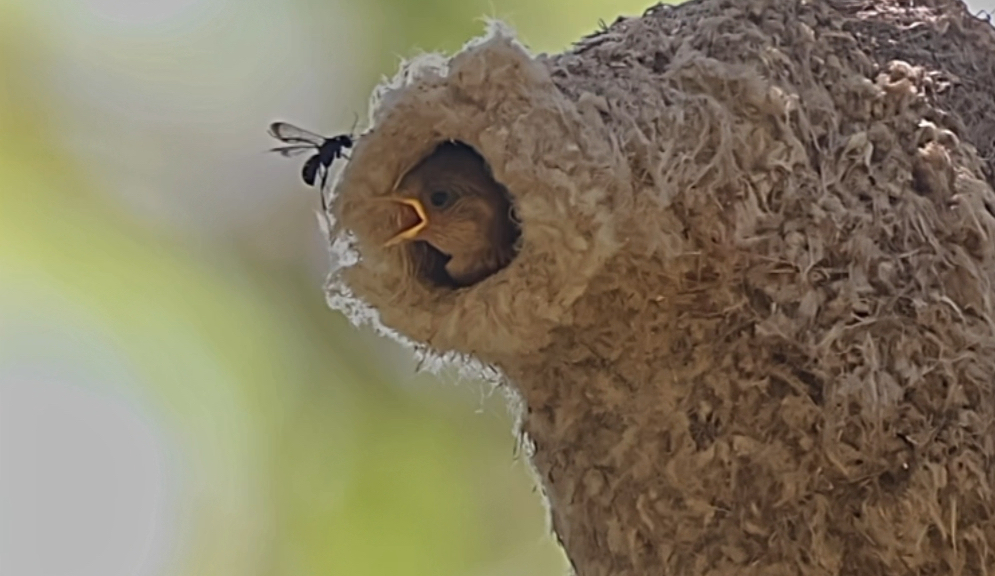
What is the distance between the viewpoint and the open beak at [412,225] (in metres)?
0.73

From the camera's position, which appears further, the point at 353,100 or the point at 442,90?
the point at 353,100

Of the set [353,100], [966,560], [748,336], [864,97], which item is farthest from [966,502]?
[353,100]

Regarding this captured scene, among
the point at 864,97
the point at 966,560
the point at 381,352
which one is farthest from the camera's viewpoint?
the point at 381,352

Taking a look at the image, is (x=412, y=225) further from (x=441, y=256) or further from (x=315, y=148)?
(x=315, y=148)

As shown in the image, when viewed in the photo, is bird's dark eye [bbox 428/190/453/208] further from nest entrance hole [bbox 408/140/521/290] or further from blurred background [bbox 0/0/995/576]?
blurred background [bbox 0/0/995/576]

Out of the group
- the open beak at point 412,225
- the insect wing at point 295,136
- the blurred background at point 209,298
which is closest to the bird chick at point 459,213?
the open beak at point 412,225

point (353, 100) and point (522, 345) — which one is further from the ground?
point (353, 100)

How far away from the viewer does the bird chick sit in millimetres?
732

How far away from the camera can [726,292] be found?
0.72 meters

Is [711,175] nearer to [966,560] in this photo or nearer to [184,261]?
[966,560]

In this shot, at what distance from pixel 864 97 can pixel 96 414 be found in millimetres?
913

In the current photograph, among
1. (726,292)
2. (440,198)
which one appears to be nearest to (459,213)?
(440,198)

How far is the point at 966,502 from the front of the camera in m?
0.65

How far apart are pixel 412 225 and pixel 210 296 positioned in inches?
29.3
